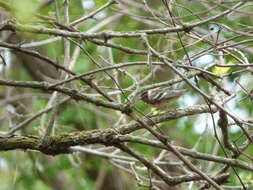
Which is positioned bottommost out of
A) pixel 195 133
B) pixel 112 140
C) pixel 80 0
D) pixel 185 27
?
pixel 112 140

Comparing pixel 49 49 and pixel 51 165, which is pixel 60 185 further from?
pixel 49 49

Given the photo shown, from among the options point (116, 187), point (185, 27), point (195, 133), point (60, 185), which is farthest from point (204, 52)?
point (60, 185)

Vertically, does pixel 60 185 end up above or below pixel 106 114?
below

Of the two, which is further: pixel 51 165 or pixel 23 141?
pixel 51 165

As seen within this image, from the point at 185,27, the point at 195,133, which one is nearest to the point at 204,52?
the point at 185,27

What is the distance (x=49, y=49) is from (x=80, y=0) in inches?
73.7

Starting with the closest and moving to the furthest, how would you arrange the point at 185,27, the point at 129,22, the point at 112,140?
the point at 185,27 < the point at 112,140 < the point at 129,22

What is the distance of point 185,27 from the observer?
2773mm

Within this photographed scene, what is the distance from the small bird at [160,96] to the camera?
16.8ft

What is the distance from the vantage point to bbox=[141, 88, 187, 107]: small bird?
5.13 metres

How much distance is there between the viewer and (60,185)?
984 cm

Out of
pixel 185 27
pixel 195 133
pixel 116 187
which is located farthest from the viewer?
pixel 116 187

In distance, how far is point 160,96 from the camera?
16.9ft

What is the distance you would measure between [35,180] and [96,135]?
477cm
